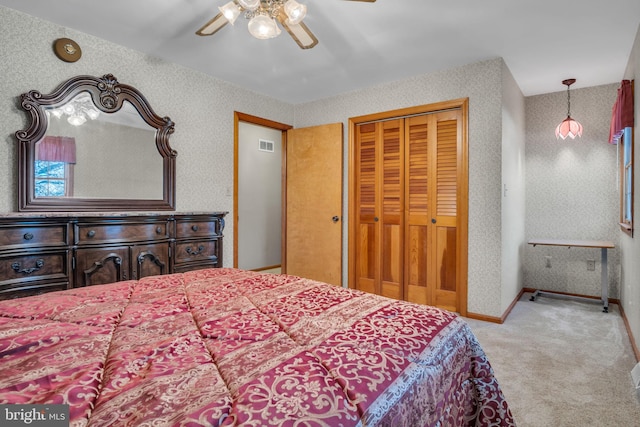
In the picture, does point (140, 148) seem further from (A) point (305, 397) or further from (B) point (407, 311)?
(A) point (305, 397)

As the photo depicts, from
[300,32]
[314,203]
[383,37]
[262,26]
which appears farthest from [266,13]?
[314,203]

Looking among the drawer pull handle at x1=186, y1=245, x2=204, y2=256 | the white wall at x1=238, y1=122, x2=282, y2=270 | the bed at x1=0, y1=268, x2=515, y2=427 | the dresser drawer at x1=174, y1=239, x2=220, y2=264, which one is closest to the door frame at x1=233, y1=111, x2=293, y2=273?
the dresser drawer at x1=174, y1=239, x2=220, y2=264

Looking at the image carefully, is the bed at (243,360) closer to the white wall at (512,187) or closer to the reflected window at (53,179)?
the reflected window at (53,179)

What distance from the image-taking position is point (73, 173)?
2.61 metres

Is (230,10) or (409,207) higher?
(230,10)

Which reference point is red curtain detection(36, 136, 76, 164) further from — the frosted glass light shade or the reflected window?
the frosted glass light shade

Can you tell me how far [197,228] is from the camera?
2.95 m

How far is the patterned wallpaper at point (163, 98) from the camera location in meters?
2.37

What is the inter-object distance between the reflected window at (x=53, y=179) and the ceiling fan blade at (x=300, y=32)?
193 centimetres

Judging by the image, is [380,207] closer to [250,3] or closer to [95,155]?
[250,3]

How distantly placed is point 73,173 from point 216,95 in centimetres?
162

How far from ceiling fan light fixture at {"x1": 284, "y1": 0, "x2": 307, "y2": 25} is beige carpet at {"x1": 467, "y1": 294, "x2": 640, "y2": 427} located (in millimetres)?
2424

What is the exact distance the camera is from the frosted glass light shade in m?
3.74

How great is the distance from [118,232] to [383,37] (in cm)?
253
